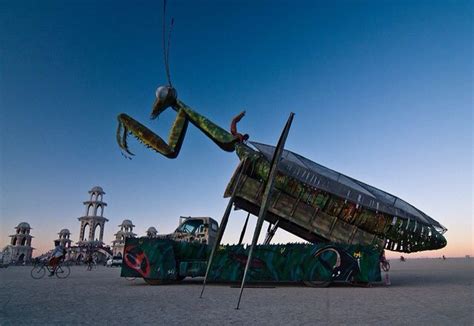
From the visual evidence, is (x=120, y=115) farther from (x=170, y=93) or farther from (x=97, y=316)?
Answer: (x=97, y=316)

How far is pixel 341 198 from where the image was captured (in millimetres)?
15320

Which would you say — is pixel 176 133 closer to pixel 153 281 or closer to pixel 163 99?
pixel 163 99

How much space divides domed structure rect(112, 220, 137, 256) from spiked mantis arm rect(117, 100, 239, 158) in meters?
74.2

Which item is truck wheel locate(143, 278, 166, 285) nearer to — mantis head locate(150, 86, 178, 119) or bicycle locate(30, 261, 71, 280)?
mantis head locate(150, 86, 178, 119)

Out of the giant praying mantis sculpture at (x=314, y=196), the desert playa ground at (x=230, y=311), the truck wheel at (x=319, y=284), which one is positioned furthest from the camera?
the giant praying mantis sculpture at (x=314, y=196)

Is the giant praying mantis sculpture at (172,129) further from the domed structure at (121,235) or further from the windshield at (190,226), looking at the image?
the domed structure at (121,235)

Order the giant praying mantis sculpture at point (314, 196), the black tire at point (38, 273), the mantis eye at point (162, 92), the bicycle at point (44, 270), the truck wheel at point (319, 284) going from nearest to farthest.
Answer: the truck wheel at point (319, 284)
the giant praying mantis sculpture at point (314, 196)
the mantis eye at point (162, 92)
the black tire at point (38, 273)
the bicycle at point (44, 270)

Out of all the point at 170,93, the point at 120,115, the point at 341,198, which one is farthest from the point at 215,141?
the point at 341,198

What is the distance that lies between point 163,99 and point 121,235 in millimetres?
83435

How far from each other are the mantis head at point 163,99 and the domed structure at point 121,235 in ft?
244

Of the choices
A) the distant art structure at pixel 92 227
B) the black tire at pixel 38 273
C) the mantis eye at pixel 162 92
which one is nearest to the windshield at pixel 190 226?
the black tire at pixel 38 273

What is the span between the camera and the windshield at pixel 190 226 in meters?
20.9

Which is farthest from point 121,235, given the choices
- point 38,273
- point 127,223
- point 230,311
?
point 230,311

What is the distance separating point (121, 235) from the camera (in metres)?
89.8
